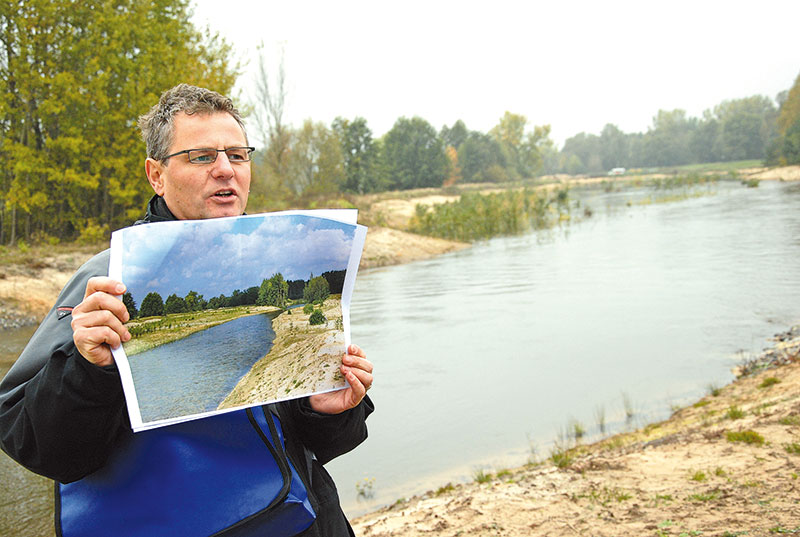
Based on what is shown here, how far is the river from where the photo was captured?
6910 mm

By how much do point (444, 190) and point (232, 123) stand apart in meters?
55.7

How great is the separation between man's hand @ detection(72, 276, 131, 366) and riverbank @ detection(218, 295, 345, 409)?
300 millimetres

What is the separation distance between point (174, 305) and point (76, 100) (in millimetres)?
19325

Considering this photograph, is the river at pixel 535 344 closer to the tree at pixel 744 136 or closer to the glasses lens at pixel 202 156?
the glasses lens at pixel 202 156

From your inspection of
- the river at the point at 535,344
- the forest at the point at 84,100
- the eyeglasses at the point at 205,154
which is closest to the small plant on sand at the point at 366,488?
the river at the point at 535,344

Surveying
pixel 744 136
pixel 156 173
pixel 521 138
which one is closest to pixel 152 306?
pixel 156 173

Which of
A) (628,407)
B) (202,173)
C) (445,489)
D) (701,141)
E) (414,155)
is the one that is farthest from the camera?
(701,141)

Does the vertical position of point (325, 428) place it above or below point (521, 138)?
below

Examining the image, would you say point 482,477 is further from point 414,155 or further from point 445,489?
point 414,155

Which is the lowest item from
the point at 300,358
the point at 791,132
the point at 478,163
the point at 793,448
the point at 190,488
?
the point at 793,448

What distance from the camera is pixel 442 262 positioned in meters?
25.0

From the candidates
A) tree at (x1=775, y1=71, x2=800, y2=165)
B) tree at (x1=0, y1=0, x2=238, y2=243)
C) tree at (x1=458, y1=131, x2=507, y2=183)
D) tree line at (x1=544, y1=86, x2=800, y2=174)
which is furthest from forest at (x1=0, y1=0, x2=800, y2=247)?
tree line at (x1=544, y1=86, x2=800, y2=174)

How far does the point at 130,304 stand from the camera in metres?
1.33

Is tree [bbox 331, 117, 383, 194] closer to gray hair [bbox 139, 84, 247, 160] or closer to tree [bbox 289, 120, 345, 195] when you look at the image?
tree [bbox 289, 120, 345, 195]
